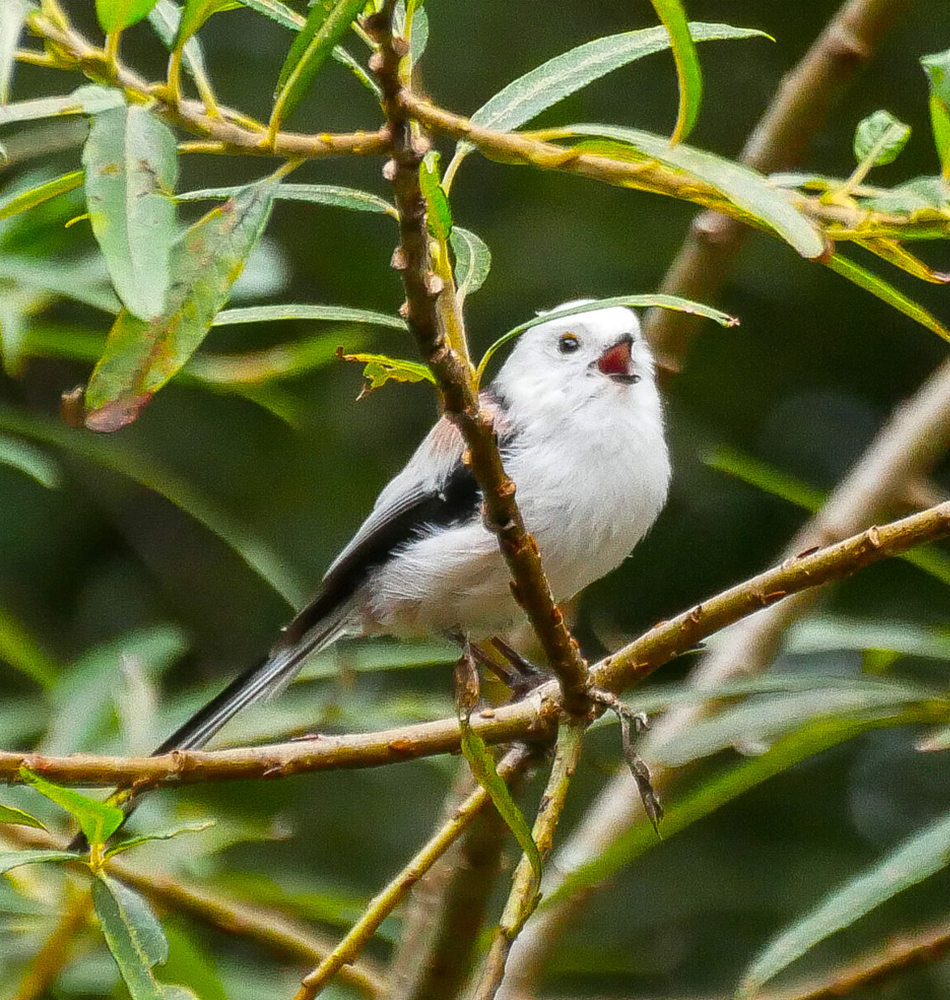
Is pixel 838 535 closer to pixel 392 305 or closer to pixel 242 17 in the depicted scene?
pixel 392 305

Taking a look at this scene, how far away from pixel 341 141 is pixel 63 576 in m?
3.45

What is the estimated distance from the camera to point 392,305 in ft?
13.5

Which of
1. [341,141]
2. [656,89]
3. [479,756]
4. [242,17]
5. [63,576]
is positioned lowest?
[479,756]

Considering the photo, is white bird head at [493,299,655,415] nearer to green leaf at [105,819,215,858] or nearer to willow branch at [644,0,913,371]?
willow branch at [644,0,913,371]

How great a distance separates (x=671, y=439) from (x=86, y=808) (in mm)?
2786

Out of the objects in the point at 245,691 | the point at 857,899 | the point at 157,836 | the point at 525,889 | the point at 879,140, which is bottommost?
the point at 857,899

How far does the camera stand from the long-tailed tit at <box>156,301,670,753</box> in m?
2.43

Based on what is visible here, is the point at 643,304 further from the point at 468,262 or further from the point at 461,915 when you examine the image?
the point at 461,915

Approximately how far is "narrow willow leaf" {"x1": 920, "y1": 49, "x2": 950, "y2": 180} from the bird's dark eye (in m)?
1.63

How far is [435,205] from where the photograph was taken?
1.11 meters

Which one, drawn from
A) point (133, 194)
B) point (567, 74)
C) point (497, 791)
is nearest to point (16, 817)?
point (497, 791)

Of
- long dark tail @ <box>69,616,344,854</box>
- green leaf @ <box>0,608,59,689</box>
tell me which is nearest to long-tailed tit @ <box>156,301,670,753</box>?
long dark tail @ <box>69,616,344,854</box>

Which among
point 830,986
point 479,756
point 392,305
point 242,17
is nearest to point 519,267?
point 392,305

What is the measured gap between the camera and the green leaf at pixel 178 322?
3.48ft
